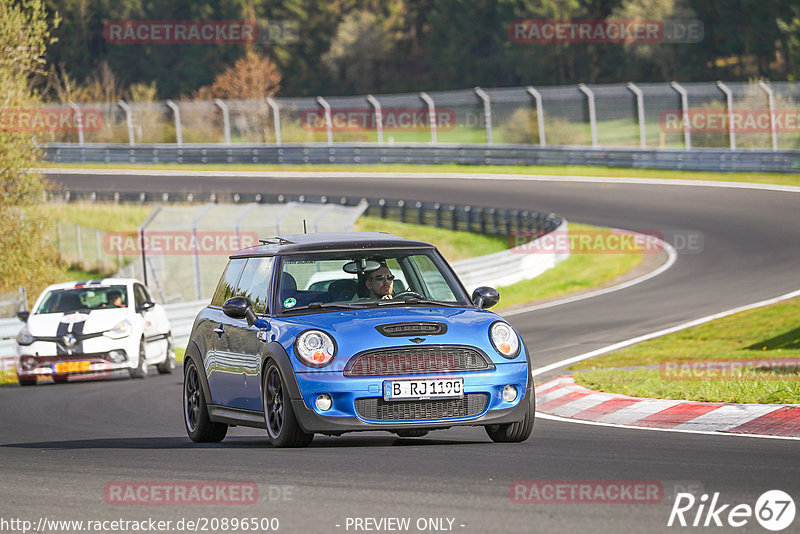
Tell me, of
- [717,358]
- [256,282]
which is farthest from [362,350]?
[717,358]

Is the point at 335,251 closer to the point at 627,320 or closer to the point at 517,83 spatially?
the point at 627,320

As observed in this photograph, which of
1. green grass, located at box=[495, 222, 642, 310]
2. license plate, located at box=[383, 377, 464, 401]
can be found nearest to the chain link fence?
green grass, located at box=[495, 222, 642, 310]

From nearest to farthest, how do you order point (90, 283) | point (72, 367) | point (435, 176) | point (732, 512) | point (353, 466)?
point (732, 512) < point (353, 466) < point (72, 367) < point (90, 283) < point (435, 176)

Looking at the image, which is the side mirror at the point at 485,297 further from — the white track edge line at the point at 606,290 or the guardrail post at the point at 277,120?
the guardrail post at the point at 277,120

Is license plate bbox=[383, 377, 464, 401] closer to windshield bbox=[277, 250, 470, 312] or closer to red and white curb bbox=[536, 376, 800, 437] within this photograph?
windshield bbox=[277, 250, 470, 312]

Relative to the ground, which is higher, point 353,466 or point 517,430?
point 353,466

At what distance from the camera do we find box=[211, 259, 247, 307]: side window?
10.2 meters

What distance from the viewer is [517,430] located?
8875 millimetres

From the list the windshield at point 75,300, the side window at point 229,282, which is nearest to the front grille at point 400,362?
the side window at point 229,282

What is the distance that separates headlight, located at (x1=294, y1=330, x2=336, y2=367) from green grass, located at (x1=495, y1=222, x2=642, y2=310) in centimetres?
1669

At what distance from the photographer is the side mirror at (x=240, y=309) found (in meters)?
9.30

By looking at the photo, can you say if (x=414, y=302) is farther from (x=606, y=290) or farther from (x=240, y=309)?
(x=606, y=290)

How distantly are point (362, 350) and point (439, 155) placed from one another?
146 feet

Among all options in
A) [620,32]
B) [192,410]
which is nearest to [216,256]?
[192,410]
